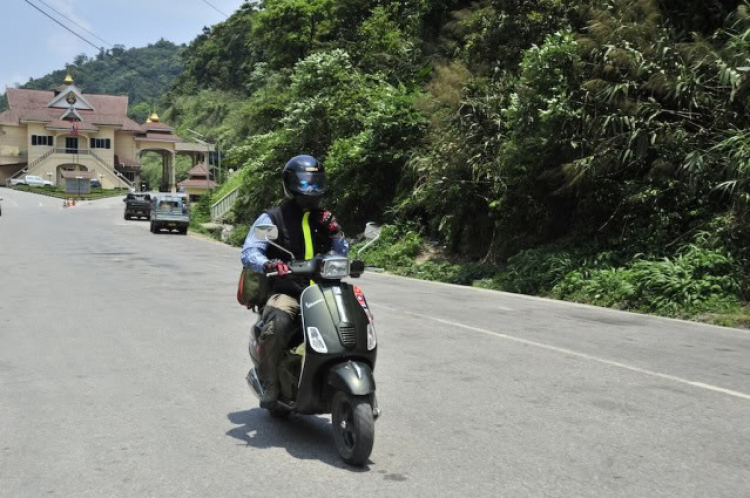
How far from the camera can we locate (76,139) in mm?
99875

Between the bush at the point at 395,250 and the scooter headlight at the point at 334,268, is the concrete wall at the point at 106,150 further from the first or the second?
the scooter headlight at the point at 334,268

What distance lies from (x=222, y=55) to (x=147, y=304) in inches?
3941

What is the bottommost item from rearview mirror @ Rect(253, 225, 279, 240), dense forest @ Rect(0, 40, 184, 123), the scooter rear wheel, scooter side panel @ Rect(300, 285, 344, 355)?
the scooter rear wheel

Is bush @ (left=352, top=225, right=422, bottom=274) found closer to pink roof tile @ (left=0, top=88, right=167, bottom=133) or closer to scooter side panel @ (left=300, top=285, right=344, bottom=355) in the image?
scooter side panel @ (left=300, top=285, right=344, bottom=355)

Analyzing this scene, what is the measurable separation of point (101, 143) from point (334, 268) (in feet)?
340

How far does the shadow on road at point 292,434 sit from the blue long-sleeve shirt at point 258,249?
113 cm

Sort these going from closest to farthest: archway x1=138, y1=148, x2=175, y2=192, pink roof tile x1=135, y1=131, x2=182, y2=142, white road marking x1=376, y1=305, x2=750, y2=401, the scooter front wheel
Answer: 1. the scooter front wheel
2. white road marking x1=376, y1=305, x2=750, y2=401
3. archway x1=138, y1=148, x2=175, y2=192
4. pink roof tile x1=135, y1=131, x2=182, y2=142

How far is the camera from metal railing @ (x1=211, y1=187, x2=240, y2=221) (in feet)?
149

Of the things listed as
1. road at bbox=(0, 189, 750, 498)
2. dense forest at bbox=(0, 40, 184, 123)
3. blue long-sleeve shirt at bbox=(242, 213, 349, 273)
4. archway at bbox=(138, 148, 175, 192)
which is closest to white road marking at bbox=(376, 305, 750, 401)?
road at bbox=(0, 189, 750, 498)

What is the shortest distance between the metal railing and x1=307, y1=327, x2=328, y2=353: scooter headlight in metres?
40.3

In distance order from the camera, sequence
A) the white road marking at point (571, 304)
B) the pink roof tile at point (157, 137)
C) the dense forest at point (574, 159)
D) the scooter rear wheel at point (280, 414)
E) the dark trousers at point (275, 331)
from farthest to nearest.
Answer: the pink roof tile at point (157, 137) → the dense forest at point (574, 159) → the white road marking at point (571, 304) → the scooter rear wheel at point (280, 414) → the dark trousers at point (275, 331)

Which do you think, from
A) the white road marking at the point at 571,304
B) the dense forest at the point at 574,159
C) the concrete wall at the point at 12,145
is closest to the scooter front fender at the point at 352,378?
the white road marking at the point at 571,304

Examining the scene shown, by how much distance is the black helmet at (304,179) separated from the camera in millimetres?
5270

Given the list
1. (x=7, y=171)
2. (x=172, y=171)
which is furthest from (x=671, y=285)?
(x=7, y=171)
